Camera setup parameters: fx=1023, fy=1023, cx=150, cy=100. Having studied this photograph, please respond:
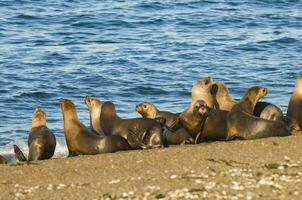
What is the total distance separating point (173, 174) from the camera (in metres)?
10.6

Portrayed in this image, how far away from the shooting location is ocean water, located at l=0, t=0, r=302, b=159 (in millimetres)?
19734

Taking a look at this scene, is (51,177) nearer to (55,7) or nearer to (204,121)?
(204,121)

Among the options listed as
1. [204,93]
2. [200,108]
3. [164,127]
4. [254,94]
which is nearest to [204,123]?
[200,108]

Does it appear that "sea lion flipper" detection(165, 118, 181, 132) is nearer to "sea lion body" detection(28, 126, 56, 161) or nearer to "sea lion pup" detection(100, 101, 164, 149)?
"sea lion pup" detection(100, 101, 164, 149)

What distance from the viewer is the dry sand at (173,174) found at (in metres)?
9.73

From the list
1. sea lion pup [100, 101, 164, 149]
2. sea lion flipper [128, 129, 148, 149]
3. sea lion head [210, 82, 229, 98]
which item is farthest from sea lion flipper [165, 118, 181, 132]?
sea lion head [210, 82, 229, 98]

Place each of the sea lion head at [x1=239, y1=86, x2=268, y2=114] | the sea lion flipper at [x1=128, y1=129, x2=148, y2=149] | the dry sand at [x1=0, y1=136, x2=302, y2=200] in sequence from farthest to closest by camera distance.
A: the sea lion head at [x1=239, y1=86, x2=268, y2=114]
the sea lion flipper at [x1=128, y1=129, x2=148, y2=149]
the dry sand at [x1=0, y1=136, x2=302, y2=200]

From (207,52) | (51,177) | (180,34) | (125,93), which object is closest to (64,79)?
(125,93)

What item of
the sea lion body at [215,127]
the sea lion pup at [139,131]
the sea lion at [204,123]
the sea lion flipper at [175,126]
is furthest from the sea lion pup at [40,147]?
the sea lion body at [215,127]

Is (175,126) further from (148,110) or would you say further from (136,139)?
(148,110)

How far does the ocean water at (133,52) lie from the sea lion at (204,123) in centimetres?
208

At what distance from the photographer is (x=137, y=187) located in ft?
32.7

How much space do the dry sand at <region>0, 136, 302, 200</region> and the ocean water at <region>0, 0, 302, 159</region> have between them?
129 inches

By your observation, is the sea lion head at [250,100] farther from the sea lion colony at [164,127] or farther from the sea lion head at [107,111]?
the sea lion head at [107,111]
